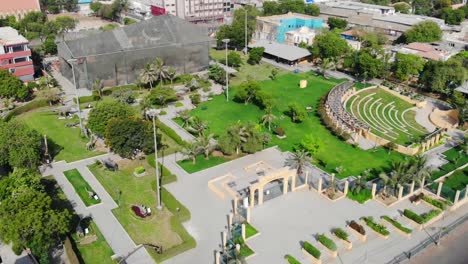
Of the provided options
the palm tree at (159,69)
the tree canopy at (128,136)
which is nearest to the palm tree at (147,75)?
the palm tree at (159,69)

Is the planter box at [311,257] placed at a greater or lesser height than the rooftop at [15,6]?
lesser

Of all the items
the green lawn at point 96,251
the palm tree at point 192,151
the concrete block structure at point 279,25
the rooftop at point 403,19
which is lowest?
the green lawn at point 96,251

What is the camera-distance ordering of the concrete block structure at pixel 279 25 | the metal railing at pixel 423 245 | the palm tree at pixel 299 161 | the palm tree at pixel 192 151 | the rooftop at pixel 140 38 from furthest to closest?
the concrete block structure at pixel 279 25 → the rooftop at pixel 140 38 → the palm tree at pixel 192 151 → the palm tree at pixel 299 161 → the metal railing at pixel 423 245

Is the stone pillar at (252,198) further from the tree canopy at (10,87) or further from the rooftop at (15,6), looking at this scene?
the rooftop at (15,6)

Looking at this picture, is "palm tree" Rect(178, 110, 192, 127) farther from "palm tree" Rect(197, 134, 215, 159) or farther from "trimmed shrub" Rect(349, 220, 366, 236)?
"trimmed shrub" Rect(349, 220, 366, 236)

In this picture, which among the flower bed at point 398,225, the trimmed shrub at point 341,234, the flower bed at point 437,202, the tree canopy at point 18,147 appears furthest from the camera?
the tree canopy at point 18,147

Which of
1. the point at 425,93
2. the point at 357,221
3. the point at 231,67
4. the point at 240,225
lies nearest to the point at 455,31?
the point at 425,93

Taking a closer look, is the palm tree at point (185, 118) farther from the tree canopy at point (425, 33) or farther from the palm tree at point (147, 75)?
the tree canopy at point (425, 33)

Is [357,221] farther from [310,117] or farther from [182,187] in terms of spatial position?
[310,117]

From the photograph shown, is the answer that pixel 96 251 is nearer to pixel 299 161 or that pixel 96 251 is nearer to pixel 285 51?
pixel 299 161

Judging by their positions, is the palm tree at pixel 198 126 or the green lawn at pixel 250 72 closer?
the palm tree at pixel 198 126
